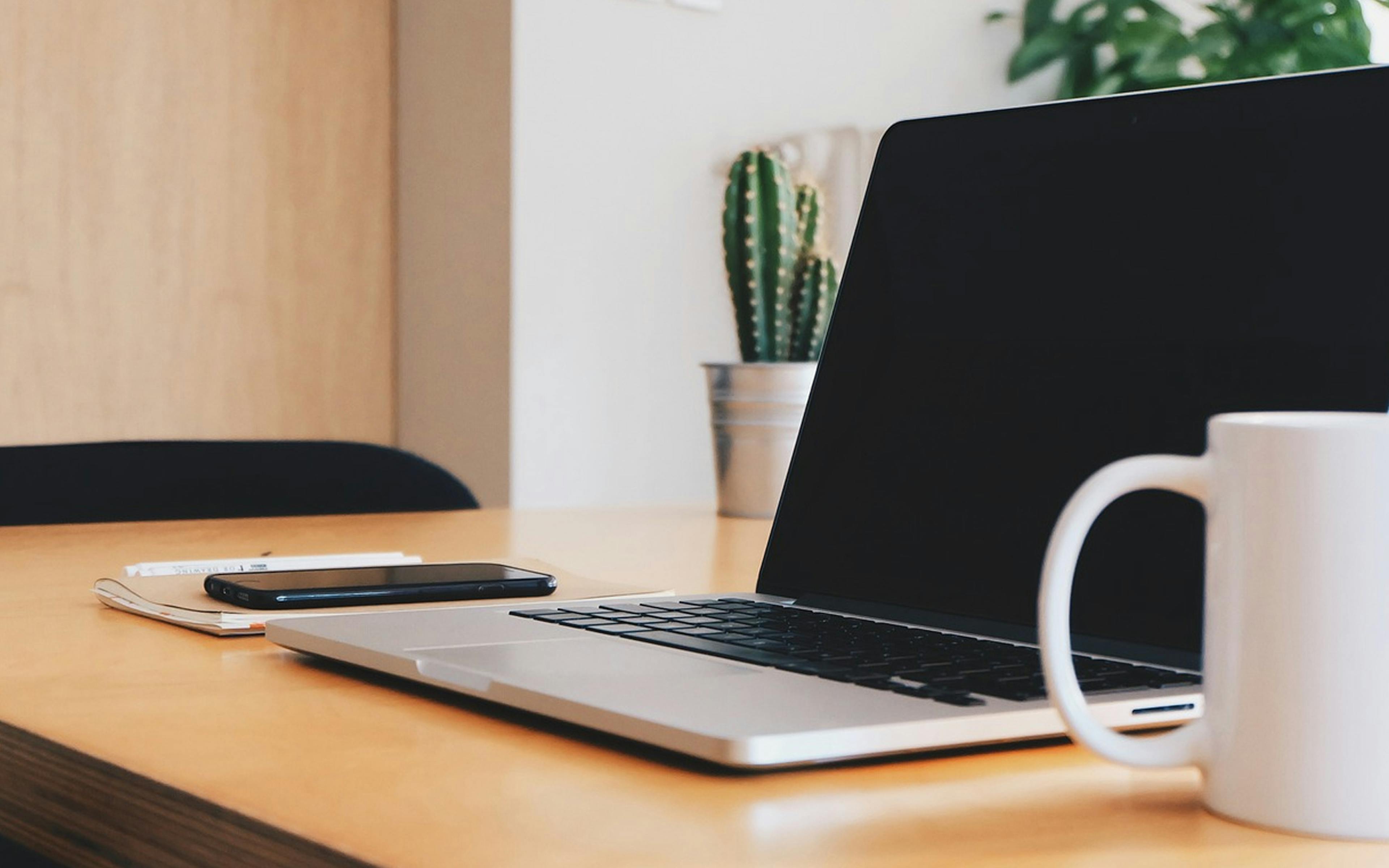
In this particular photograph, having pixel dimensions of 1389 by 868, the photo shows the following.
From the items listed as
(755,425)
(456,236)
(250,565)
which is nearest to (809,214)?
(755,425)

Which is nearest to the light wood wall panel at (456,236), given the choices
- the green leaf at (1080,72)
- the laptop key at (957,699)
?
the green leaf at (1080,72)

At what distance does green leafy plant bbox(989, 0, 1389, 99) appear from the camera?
2703 mm

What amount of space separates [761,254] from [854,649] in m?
0.97

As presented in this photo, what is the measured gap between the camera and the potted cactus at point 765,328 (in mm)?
1351

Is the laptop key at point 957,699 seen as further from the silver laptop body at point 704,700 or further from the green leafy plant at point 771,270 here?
the green leafy plant at point 771,270

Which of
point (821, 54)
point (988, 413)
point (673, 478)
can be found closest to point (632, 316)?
point (673, 478)

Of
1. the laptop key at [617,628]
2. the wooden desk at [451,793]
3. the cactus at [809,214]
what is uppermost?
the cactus at [809,214]

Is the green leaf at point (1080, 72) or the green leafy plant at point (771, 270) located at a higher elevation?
the green leaf at point (1080, 72)

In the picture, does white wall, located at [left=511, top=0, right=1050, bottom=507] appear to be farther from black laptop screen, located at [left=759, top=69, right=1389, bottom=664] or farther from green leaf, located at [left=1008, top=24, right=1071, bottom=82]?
black laptop screen, located at [left=759, top=69, right=1389, bottom=664]

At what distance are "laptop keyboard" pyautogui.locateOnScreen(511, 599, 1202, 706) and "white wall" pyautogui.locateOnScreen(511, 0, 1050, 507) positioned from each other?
1706 millimetres

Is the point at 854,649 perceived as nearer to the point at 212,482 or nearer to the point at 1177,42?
the point at 212,482

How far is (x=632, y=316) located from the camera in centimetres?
243

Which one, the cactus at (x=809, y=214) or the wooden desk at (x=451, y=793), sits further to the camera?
the cactus at (x=809, y=214)

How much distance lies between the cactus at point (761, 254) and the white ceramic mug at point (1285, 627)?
108 cm
